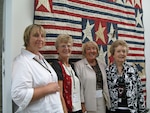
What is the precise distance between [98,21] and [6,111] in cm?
175

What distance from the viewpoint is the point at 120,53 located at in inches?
102

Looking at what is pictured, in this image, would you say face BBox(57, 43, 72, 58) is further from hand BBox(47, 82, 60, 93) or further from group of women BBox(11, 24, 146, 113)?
hand BBox(47, 82, 60, 93)

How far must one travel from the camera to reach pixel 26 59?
179cm

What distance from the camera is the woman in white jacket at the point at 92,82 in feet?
7.98

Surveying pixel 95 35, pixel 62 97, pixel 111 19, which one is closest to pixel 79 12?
pixel 95 35

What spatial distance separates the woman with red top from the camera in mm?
2123

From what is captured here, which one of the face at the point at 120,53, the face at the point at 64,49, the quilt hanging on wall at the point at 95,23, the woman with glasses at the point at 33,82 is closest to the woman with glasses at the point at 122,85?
the face at the point at 120,53

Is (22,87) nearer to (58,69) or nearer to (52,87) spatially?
(52,87)

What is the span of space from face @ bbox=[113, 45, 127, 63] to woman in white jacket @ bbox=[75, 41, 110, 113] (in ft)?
0.69

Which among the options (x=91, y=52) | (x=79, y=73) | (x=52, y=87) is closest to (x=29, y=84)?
(x=52, y=87)

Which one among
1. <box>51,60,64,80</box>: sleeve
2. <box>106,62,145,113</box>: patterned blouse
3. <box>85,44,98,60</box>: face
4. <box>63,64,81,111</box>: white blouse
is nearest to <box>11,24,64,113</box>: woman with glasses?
<box>51,60,64,80</box>: sleeve

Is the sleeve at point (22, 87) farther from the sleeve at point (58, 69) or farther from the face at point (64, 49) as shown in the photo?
the face at point (64, 49)

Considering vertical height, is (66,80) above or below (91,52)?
below

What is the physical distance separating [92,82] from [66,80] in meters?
0.39
